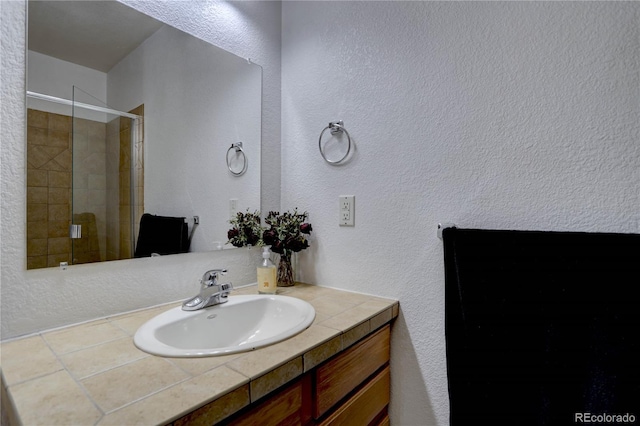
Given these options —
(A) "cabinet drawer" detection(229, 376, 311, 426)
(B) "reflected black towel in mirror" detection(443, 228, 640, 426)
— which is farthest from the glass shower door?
(B) "reflected black towel in mirror" detection(443, 228, 640, 426)

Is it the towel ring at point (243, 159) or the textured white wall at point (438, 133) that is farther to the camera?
the towel ring at point (243, 159)

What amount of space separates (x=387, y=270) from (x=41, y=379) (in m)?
1.02

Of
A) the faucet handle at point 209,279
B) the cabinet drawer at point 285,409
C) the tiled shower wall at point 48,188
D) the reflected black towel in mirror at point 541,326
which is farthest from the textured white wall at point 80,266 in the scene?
the reflected black towel in mirror at point 541,326

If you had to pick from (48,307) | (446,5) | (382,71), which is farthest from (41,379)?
(446,5)

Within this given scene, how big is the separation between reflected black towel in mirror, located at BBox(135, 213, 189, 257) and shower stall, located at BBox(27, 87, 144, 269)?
0.03 metres

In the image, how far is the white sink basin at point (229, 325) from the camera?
83 cm

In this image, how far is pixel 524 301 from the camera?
2.94ft

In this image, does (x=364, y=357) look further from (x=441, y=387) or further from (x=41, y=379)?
(x=41, y=379)

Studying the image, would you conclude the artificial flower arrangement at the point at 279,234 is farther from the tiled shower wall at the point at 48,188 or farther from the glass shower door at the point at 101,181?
the tiled shower wall at the point at 48,188

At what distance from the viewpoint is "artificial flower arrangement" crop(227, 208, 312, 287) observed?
4.41 feet

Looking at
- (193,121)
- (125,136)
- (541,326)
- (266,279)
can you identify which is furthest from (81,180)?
(541,326)

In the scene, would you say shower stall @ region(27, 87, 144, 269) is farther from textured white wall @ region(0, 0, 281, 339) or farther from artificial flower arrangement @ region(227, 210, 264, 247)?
artificial flower arrangement @ region(227, 210, 264, 247)

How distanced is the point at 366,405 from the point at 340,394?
0.66 feet

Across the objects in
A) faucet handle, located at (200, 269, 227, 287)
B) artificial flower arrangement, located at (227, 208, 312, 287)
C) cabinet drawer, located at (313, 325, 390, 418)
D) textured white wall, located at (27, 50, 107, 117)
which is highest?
textured white wall, located at (27, 50, 107, 117)
